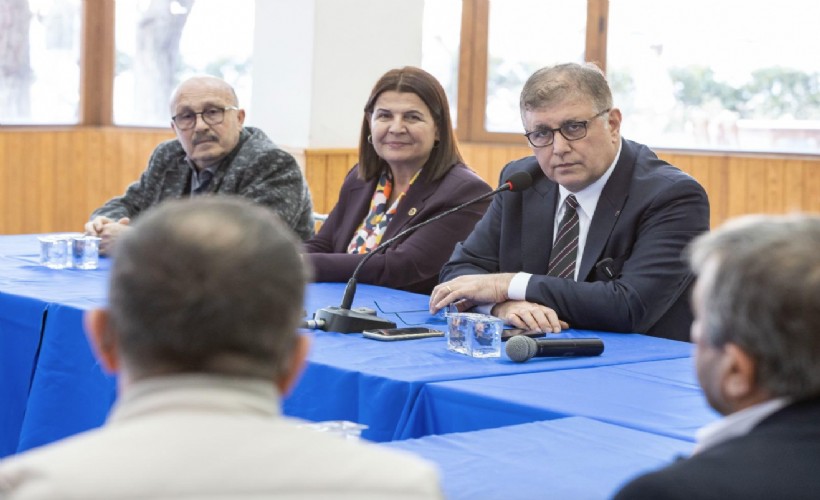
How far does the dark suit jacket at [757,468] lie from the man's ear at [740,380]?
0.10 ft

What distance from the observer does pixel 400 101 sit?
3977 millimetres

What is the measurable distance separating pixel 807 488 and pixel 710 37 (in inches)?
230

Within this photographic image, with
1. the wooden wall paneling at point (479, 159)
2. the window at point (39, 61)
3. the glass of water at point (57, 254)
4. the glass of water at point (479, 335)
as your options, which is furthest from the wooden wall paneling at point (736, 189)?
the glass of water at point (479, 335)

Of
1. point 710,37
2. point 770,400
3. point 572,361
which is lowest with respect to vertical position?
point 572,361

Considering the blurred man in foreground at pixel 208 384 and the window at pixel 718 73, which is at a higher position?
the window at pixel 718 73

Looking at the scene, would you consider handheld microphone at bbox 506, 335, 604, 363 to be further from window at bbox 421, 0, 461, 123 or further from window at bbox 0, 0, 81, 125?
window at bbox 0, 0, 81, 125

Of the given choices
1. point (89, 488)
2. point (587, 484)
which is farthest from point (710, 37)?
point (89, 488)

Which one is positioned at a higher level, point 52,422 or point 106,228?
point 106,228

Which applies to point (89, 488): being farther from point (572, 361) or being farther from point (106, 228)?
point (106, 228)

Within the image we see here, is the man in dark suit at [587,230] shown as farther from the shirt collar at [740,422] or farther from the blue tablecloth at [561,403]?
the shirt collar at [740,422]

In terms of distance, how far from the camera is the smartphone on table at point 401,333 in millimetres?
2635

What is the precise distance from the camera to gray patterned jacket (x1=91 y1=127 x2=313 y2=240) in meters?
4.38

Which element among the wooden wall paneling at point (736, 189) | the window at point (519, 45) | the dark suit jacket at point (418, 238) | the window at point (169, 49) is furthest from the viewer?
the window at point (169, 49)

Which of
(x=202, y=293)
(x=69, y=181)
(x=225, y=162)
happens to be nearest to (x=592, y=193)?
(x=225, y=162)
